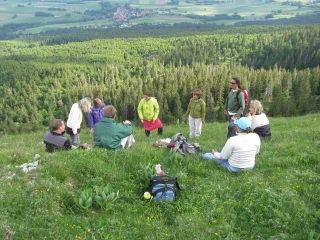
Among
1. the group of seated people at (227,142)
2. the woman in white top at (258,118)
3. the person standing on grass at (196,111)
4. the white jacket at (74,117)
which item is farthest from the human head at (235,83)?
the white jacket at (74,117)

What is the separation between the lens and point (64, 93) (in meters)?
118

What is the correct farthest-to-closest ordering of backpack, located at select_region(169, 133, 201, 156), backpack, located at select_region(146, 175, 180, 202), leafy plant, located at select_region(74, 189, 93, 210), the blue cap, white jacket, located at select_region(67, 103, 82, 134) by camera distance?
white jacket, located at select_region(67, 103, 82, 134) → backpack, located at select_region(169, 133, 201, 156) → the blue cap → backpack, located at select_region(146, 175, 180, 202) → leafy plant, located at select_region(74, 189, 93, 210)

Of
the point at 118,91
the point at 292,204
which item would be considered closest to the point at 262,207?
the point at 292,204

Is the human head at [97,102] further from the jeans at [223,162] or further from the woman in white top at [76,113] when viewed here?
the jeans at [223,162]

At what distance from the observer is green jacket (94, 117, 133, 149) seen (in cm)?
1077

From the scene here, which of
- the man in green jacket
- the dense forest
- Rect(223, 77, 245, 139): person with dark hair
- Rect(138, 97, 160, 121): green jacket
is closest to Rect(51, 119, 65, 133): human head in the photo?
the man in green jacket

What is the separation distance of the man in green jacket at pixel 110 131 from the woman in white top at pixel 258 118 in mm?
5099

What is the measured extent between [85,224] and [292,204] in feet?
17.0

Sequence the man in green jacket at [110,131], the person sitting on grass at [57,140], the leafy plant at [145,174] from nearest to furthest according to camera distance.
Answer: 1. the leafy plant at [145,174]
2. the man in green jacket at [110,131]
3. the person sitting on grass at [57,140]

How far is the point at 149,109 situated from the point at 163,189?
7.10 m

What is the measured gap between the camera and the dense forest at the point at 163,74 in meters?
83.4

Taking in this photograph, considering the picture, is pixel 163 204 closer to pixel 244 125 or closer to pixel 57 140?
pixel 244 125

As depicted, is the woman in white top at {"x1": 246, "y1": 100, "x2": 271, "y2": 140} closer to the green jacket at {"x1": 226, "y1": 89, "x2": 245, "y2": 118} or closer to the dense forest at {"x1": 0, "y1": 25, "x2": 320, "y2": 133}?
the green jacket at {"x1": 226, "y1": 89, "x2": 245, "y2": 118}

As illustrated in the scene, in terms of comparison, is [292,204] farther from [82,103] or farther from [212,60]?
[212,60]
